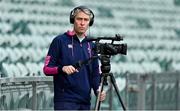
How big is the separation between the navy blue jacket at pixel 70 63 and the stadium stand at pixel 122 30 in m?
5.10

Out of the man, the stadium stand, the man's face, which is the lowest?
the stadium stand

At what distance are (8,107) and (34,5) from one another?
1771 centimetres

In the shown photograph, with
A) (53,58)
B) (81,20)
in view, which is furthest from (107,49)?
(53,58)

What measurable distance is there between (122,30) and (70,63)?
22688mm

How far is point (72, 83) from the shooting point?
20.3 ft

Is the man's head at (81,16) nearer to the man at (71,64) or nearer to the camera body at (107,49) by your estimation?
the man at (71,64)

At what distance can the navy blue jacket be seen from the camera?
6.18 meters

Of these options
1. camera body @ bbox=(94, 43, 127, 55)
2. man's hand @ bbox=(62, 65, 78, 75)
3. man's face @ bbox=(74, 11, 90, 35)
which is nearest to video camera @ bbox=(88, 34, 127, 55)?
camera body @ bbox=(94, 43, 127, 55)

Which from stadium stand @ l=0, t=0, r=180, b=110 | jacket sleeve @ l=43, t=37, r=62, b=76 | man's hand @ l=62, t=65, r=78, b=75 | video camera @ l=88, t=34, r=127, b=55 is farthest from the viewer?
stadium stand @ l=0, t=0, r=180, b=110

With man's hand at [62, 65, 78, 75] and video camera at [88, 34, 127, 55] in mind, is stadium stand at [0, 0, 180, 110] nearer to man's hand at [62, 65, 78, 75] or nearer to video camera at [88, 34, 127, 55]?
video camera at [88, 34, 127, 55]

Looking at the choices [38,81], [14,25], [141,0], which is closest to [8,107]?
[38,81]

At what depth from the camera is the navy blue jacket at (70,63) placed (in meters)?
6.18

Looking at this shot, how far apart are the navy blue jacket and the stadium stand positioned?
5098mm

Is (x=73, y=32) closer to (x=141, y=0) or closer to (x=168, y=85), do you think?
(x=168, y=85)
